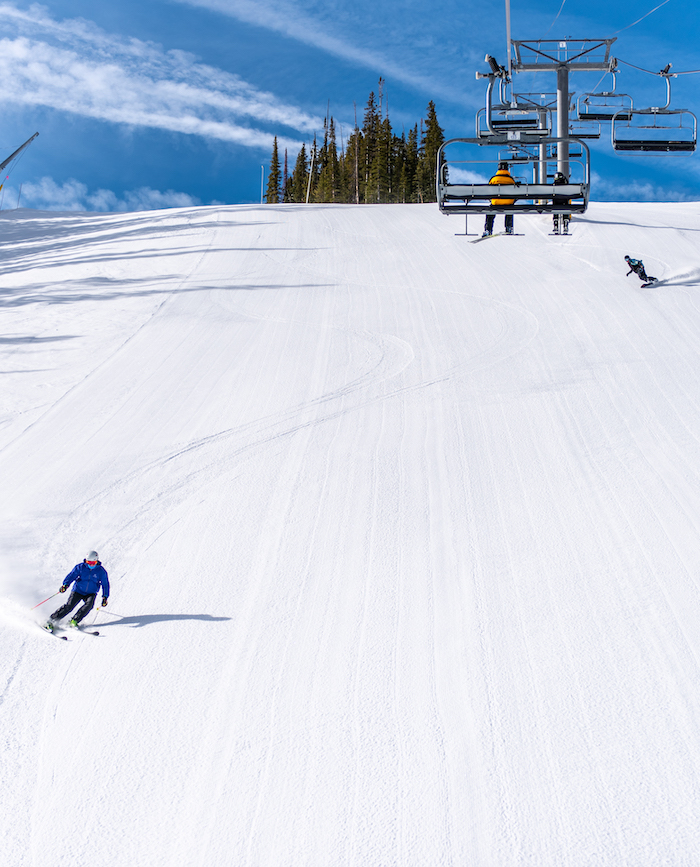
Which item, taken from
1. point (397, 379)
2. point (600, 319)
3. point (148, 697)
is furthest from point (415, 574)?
point (600, 319)

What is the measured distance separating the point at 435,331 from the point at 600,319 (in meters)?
3.52

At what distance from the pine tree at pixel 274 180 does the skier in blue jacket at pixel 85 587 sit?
67.4 m

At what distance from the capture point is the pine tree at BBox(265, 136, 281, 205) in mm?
67812

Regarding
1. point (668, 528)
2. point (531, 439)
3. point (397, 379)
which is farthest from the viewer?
point (397, 379)

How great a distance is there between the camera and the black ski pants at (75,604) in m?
5.68

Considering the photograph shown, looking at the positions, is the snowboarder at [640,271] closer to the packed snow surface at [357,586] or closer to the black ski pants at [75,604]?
the packed snow surface at [357,586]

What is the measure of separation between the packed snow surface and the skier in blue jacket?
26 cm

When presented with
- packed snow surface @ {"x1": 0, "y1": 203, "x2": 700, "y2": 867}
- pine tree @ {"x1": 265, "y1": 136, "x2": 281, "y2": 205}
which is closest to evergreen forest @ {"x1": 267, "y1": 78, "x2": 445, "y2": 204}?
pine tree @ {"x1": 265, "y1": 136, "x2": 281, "y2": 205}

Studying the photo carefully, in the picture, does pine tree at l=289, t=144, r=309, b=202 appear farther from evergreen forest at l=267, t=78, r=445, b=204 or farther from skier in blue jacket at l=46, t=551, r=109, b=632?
skier in blue jacket at l=46, t=551, r=109, b=632

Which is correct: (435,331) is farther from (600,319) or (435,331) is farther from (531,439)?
(531,439)

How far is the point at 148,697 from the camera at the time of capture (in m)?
4.95

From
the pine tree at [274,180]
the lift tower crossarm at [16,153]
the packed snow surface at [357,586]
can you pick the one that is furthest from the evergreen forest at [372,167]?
the packed snow surface at [357,586]

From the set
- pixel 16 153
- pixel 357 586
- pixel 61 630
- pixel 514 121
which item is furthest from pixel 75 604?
pixel 16 153

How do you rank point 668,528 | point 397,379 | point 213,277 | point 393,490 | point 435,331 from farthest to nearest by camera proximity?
Answer: point 213,277 < point 435,331 < point 397,379 < point 393,490 < point 668,528
